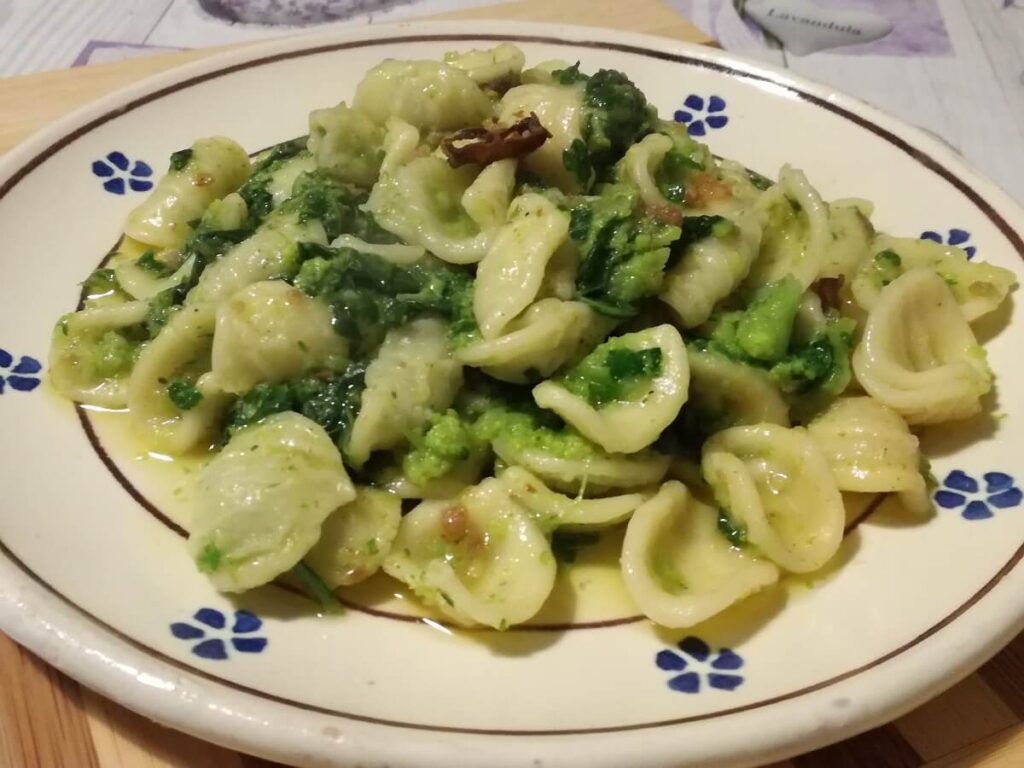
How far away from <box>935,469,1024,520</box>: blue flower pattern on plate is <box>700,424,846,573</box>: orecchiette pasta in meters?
0.27

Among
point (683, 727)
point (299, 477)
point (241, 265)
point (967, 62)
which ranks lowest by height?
point (967, 62)

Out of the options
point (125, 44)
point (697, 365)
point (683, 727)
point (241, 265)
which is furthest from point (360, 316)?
point (125, 44)

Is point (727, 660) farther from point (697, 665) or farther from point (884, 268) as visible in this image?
point (884, 268)

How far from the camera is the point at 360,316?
2.34 metres

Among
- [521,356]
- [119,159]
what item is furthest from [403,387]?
[119,159]

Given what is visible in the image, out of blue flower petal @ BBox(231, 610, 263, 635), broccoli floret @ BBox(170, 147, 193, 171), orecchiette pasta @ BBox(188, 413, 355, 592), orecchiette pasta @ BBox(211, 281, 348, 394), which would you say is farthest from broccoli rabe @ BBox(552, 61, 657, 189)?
blue flower petal @ BBox(231, 610, 263, 635)

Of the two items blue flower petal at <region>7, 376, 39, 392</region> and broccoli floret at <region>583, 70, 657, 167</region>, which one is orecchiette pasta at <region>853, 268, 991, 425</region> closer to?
broccoli floret at <region>583, 70, 657, 167</region>

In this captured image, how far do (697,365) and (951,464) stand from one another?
0.67 meters

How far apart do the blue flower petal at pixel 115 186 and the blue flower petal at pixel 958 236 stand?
256cm

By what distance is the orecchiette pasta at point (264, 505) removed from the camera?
198 centimetres

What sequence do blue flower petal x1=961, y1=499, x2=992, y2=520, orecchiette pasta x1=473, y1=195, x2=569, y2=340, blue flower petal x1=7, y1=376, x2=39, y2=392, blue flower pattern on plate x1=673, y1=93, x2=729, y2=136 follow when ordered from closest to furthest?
blue flower petal x1=961, y1=499, x2=992, y2=520 < orecchiette pasta x1=473, y1=195, x2=569, y2=340 < blue flower petal x1=7, y1=376, x2=39, y2=392 < blue flower pattern on plate x1=673, y1=93, x2=729, y2=136

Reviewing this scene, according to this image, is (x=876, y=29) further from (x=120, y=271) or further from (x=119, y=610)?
(x=119, y=610)

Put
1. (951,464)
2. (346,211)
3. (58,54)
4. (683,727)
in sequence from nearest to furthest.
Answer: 1. (683,727)
2. (951,464)
3. (346,211)
4. (58,54)

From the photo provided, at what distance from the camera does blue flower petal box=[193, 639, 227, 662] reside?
1.83 metres
